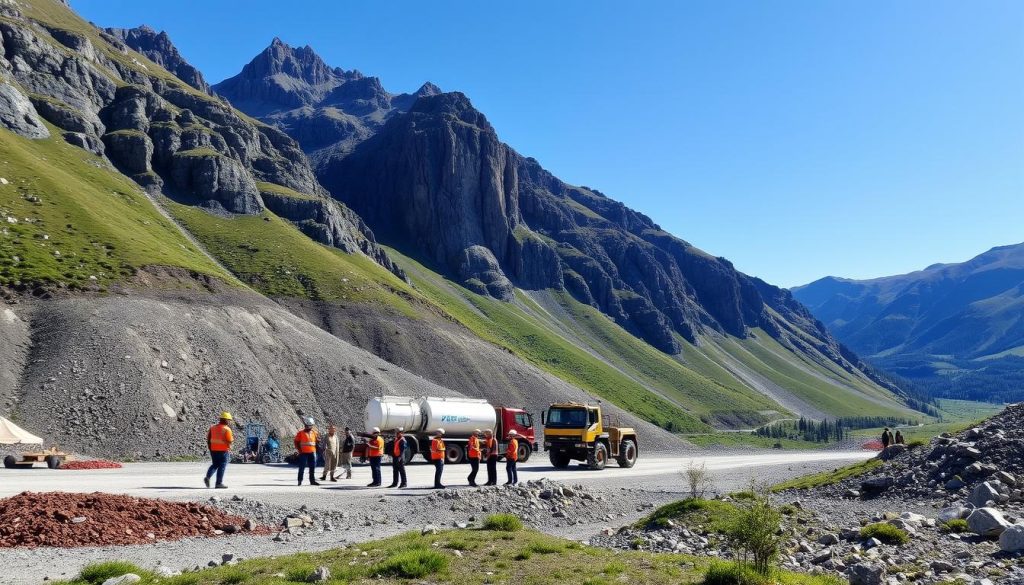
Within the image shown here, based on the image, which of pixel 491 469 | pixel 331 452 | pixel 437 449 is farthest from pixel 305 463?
pixel 491 469

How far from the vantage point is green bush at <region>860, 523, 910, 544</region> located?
16219 mm

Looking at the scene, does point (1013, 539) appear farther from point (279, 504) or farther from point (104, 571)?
point (279, 504)

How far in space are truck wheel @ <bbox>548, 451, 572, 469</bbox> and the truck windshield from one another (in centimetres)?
180

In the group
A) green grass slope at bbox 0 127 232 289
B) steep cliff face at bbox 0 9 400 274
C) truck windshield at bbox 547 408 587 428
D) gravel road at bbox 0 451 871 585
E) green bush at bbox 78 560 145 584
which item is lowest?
gravel road at bbox 0 451 871 585

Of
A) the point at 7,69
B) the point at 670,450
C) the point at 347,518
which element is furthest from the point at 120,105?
the point at 347,518

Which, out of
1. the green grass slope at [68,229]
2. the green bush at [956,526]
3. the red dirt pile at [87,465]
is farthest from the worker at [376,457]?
the green grass slope at [68,229]

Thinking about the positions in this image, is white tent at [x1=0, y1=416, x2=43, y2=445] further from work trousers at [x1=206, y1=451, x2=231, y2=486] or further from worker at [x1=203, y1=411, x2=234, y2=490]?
work trousers at [x1=206, y1=451, x2=231, y2=486]

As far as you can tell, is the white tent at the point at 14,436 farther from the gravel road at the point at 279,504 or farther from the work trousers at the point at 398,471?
the work trousers at the point at 398,471

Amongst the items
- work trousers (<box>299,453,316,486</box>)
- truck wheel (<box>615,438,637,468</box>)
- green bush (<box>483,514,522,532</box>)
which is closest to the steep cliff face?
truck wheel (<box>615,438,637,468</box>)

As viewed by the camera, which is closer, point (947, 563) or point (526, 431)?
point (947, 563)

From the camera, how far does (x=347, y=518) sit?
19.6 meters

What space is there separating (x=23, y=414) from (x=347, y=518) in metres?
32.8

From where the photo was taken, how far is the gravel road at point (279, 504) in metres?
13.5

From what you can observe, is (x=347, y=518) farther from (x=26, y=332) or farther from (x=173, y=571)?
(x=26, y=332)
